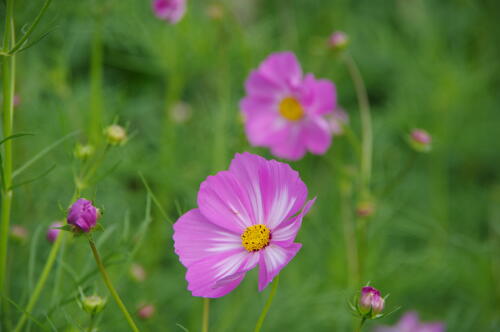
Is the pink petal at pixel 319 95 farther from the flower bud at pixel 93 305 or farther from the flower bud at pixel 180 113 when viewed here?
the flower bud at pixel 93 305

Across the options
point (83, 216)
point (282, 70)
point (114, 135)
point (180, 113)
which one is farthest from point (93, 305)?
point (180, 113)

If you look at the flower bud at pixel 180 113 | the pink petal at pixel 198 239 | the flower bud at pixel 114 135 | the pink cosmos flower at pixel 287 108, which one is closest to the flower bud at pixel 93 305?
the pink petal at pixel 198 239

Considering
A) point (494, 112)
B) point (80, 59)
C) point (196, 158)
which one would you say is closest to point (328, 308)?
point (196, 158)

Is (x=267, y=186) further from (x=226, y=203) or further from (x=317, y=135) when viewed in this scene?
(x=317, y=135)

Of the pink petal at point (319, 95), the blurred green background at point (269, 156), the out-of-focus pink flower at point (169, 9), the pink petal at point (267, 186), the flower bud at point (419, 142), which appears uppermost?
the out-of-focus pink flower at point (169, 9)

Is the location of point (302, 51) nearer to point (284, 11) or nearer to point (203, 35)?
point (284, 11)

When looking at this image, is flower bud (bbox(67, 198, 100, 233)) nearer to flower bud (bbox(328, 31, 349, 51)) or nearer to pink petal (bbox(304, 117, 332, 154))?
pink petal (bbox(304, 117, 332, 154))

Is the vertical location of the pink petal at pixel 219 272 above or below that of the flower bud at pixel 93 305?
above
